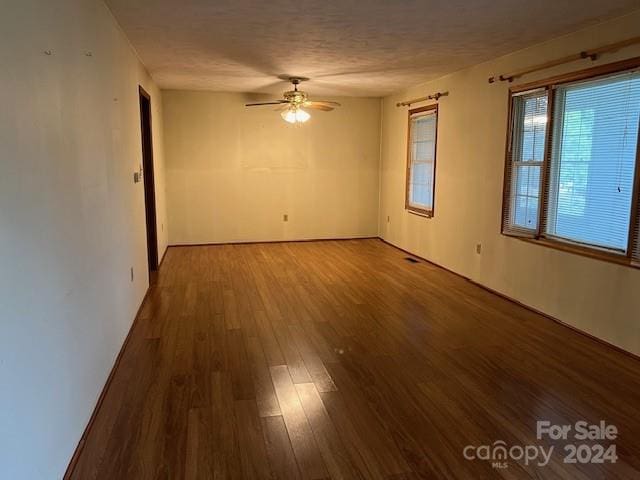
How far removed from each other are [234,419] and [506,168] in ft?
11.6

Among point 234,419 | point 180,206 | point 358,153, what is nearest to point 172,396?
point 234,419

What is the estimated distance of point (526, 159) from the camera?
14.6ft

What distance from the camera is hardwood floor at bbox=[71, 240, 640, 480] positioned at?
219 cm

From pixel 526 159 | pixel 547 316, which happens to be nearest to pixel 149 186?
pixel 526 159

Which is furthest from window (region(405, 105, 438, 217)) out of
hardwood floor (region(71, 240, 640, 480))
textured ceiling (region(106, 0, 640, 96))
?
hardwood floor (region(71, 240, 640, 480))

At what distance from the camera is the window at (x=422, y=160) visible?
6293 mm

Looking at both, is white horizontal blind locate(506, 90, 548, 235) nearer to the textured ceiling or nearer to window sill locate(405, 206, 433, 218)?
the textured ceiling

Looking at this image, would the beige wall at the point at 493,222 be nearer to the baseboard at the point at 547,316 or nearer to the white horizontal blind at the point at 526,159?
the baseboard at the point at 547,316

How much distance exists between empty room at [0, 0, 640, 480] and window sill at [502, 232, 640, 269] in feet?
0.06

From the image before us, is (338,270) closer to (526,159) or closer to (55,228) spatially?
(526,159)

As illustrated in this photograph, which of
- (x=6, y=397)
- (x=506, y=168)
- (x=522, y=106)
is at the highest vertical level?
(x=522, y=106)

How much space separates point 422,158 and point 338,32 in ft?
10.3

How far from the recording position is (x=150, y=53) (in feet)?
15.2

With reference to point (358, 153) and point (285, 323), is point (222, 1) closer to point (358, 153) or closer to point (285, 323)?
point (285, 323)
